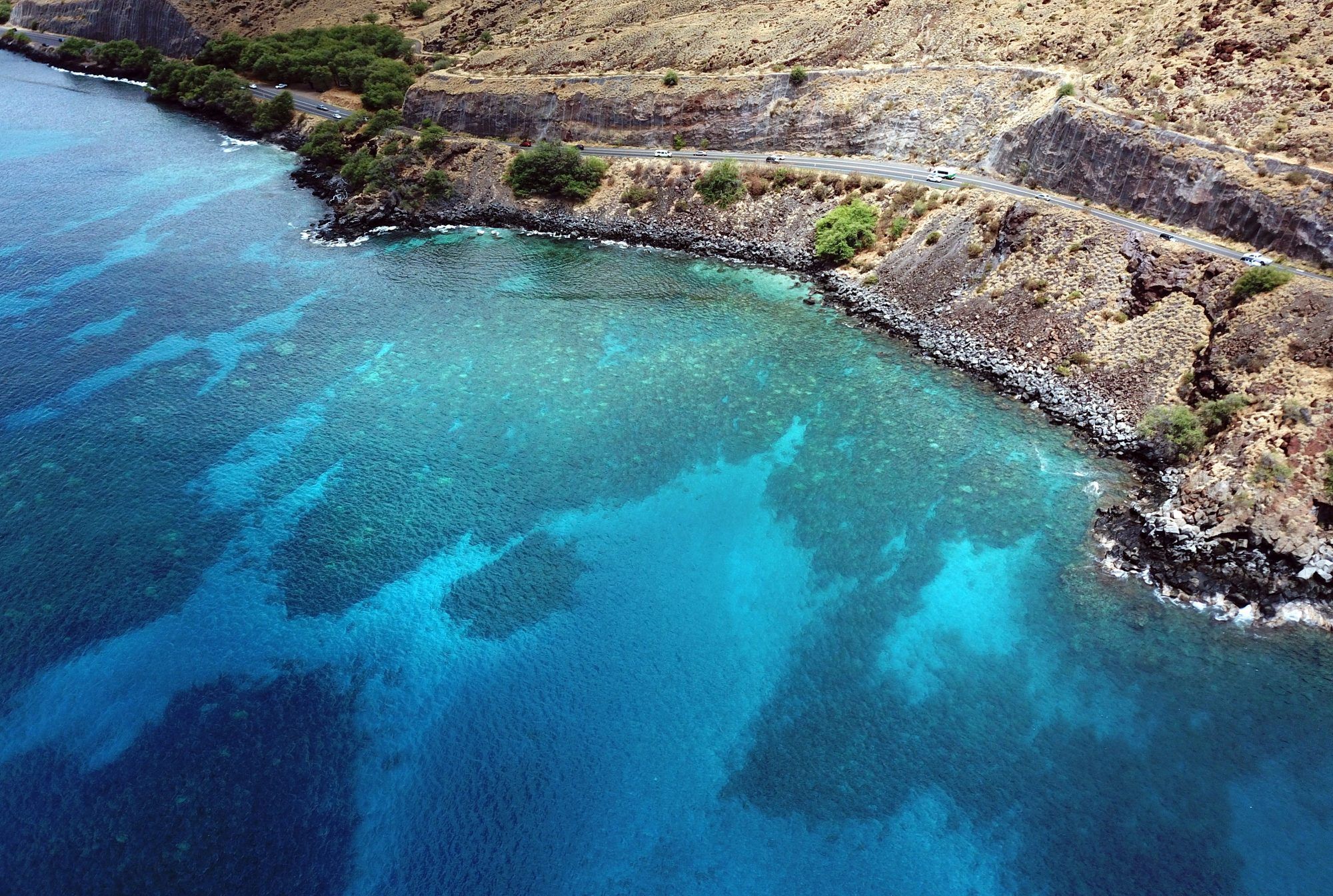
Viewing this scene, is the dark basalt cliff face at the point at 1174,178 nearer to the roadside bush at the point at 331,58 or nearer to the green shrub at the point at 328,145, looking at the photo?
the green shrub at the point at 328,145

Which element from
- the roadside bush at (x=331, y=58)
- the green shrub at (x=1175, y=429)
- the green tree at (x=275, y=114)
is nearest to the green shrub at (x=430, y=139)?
the roadside bush at (x=331, y=58)

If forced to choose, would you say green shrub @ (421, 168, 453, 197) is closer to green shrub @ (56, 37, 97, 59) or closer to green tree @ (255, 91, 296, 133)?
green tree @ (255, 91, 296, 133)

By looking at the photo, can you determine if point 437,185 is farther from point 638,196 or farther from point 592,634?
point 592,634

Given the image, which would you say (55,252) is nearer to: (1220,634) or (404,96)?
(404,96)

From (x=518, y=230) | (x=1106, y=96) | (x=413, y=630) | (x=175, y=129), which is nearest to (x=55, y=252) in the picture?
(x=175, y=129)

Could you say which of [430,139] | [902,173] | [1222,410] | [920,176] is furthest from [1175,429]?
[430,139]

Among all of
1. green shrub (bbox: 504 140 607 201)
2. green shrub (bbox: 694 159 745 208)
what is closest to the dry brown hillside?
green shrub (bbox: 504 140 607 201)
